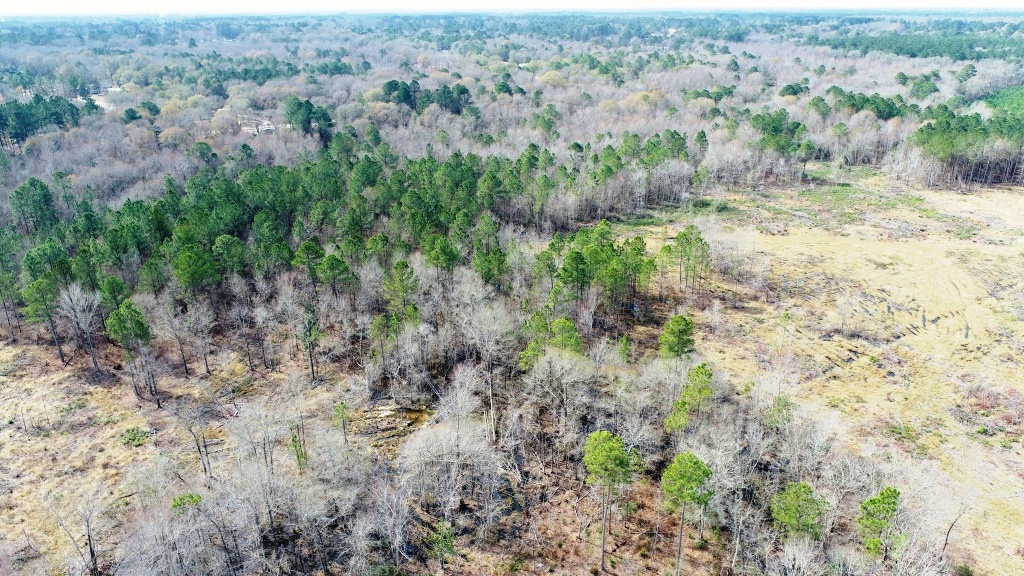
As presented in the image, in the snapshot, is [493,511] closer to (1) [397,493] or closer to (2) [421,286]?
(1) [397,493]

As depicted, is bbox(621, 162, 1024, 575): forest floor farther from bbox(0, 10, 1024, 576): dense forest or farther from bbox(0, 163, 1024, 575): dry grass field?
bbox(0, 10, 1024, 576): dense forest

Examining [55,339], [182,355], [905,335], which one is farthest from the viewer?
[905,335]

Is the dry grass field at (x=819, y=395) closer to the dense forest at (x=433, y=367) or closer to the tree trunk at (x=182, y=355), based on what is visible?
the dense forest at (x=433, y=367)

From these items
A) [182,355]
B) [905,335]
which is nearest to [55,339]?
[182,355]

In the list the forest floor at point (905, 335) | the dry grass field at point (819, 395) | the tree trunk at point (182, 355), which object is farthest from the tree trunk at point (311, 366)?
the forest floor at point (905, 335)

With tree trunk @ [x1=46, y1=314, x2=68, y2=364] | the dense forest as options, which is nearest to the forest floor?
the dense forest

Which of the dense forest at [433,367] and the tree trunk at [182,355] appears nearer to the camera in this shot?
the dense forest at [433,367]

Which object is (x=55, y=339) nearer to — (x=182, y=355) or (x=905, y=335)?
(x=182, y=355)

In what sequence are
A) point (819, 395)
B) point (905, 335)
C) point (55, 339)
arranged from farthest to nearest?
1. point (905, 335)
2. point (55, 339)
3. point (819, 395)
